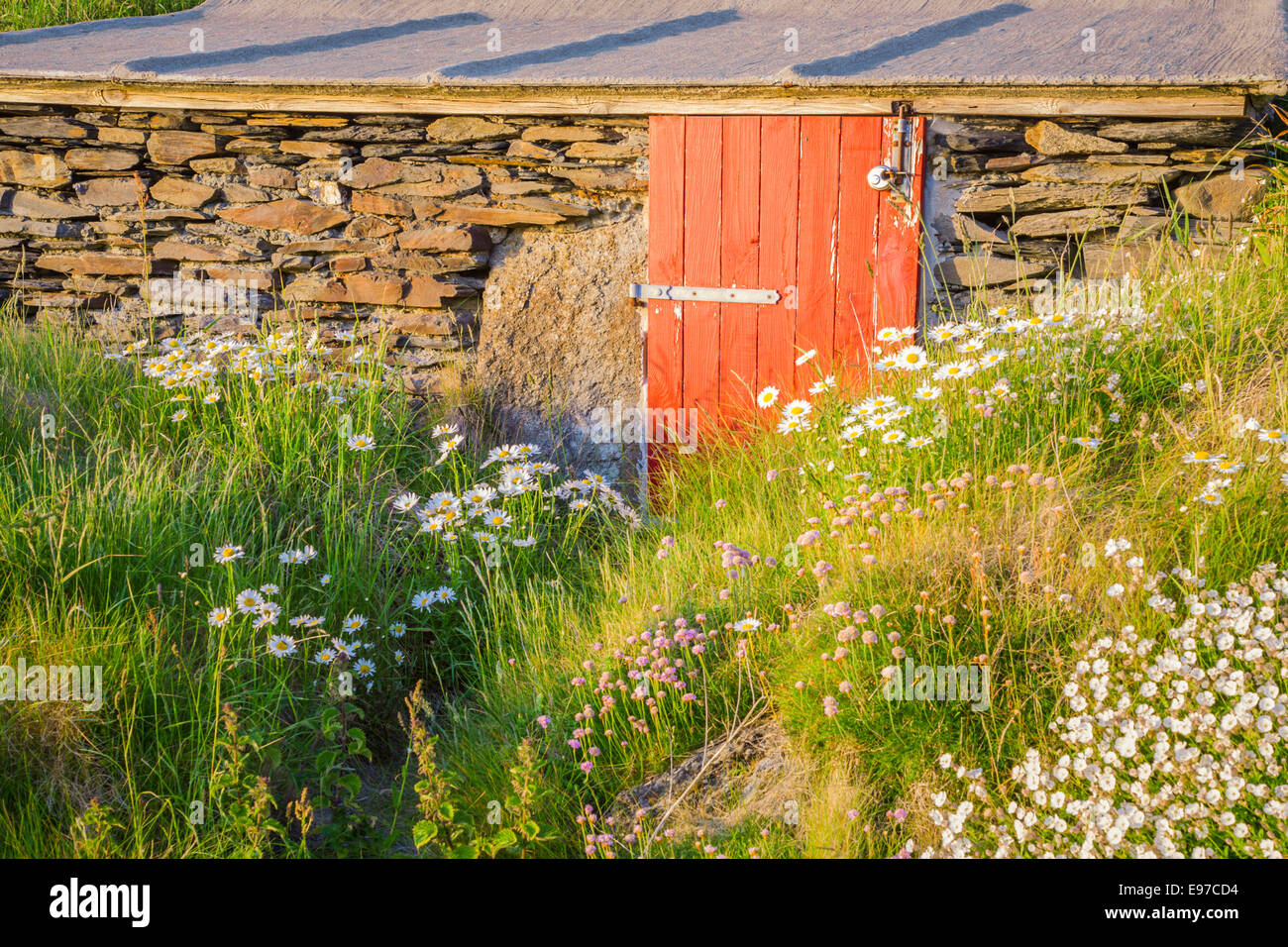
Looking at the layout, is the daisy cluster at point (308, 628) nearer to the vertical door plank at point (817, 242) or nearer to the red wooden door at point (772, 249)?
the red wooden door at point (772, 249)

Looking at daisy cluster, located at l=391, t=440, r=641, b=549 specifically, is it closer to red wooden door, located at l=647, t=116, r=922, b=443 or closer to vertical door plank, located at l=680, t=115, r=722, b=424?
vertical door plank, located at l=680, t=115, r=722, b=424

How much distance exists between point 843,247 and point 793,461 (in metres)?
1.29

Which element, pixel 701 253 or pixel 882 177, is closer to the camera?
pixel 882 177

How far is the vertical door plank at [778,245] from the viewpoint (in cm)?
473

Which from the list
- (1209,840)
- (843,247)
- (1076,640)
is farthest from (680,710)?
(843,247)

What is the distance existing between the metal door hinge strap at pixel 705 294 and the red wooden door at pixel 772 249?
0.10ft

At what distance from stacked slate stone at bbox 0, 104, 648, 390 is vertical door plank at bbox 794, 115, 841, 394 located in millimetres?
872

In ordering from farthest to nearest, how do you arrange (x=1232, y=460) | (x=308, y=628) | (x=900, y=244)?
1. (x=900, y=244)
2. (x=308, y=628)
3. (x=1232, y=460)

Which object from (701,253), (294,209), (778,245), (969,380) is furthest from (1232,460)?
(294,209)

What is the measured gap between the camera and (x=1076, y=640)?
241 centimetres

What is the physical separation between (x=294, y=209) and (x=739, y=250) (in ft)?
8.18

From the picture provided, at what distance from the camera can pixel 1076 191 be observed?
456 centimetres

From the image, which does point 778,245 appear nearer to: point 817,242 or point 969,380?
point 817,242

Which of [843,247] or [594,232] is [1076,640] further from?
[594,232]
